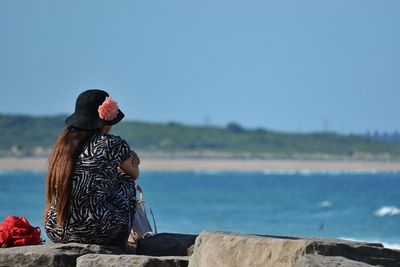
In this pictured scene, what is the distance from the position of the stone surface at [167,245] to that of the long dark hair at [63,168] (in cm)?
56

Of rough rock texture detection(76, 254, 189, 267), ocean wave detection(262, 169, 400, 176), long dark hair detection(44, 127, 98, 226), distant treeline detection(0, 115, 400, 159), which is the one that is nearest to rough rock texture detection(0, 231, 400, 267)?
rough rock texture detection(76, 254, 189, 267)

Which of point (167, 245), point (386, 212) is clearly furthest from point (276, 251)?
point (386, 212)

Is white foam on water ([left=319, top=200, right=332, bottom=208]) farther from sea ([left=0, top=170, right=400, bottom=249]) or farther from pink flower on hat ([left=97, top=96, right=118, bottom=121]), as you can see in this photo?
pink flower on hat ([left=97, top=96, right=118, bottom=121])

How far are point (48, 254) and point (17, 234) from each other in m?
0.69

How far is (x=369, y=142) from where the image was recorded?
118m

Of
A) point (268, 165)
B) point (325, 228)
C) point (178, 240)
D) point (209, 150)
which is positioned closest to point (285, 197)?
point (325, 228)

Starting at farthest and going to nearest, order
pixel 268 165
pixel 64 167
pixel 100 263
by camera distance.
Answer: pixel 268 165 → pixel 64 167 → pixel 100 263

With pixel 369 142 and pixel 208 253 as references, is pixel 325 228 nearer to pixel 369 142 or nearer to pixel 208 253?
pixel 208 253

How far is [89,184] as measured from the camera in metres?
8.20

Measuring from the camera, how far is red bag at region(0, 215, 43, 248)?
8.48m

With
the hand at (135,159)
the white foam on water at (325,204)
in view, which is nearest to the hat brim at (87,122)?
the hand at (135,159)

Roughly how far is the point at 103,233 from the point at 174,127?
4790 inches

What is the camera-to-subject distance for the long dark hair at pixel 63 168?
8.20 metres

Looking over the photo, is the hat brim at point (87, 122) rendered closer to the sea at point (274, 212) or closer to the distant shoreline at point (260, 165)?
the sea at point (274, 212)
